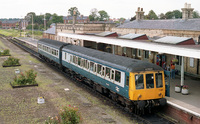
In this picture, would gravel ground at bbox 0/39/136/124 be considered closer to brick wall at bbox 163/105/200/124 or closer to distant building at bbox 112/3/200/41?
brick wall at bbox 163/105/200/124

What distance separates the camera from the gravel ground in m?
13.6

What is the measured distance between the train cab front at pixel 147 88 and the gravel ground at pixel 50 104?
132cm

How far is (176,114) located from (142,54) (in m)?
16.1

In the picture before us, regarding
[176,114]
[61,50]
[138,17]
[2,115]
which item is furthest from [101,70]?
[138,17]

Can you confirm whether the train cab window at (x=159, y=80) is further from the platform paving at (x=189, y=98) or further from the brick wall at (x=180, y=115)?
A: the brick wall at (x=180, y=115)

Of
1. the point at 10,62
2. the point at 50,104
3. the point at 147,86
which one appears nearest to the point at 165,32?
the point at 147,86

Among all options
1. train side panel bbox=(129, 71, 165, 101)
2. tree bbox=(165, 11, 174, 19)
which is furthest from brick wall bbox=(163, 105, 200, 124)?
tree bbox=(165, 11, 174, 19)

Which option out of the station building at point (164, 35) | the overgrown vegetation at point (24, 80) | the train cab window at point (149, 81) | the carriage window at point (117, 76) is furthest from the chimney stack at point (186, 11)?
the overgrown vegetation at point (24, 80)

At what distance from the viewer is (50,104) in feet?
52.5

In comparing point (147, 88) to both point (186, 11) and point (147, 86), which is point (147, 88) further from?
point (186, 11)

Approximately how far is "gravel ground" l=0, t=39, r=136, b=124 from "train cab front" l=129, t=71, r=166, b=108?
4.35 ft

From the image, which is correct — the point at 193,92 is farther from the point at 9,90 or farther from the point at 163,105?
the point at 9,90

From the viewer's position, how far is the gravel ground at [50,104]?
1356 cm

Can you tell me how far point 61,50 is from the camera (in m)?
26.5
